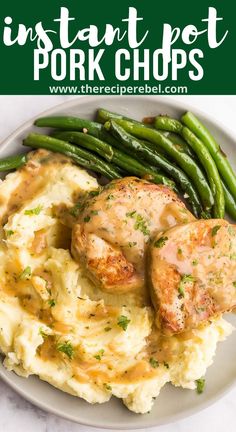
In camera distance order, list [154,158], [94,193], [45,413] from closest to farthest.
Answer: [94,193] < [154,158] < [45,413]

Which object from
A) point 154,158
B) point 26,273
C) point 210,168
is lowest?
point 26,273

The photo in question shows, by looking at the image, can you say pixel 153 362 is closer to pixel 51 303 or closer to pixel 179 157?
pixel 51 303

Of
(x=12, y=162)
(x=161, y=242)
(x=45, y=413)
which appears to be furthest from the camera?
(x=45, y=413)

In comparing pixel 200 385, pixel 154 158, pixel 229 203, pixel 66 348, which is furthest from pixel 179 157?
pixel 200 385

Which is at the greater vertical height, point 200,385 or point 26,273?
point 26,273

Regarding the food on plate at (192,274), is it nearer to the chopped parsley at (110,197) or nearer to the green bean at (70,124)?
the chopped parsley at (110,197)

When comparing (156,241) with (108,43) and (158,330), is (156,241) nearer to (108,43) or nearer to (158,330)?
(158,330)

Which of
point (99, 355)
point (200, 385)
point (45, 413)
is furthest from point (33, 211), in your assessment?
point (200, 385)

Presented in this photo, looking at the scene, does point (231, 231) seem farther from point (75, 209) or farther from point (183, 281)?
point (75, 209)

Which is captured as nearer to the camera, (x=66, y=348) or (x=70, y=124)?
(x=66, y=348)
